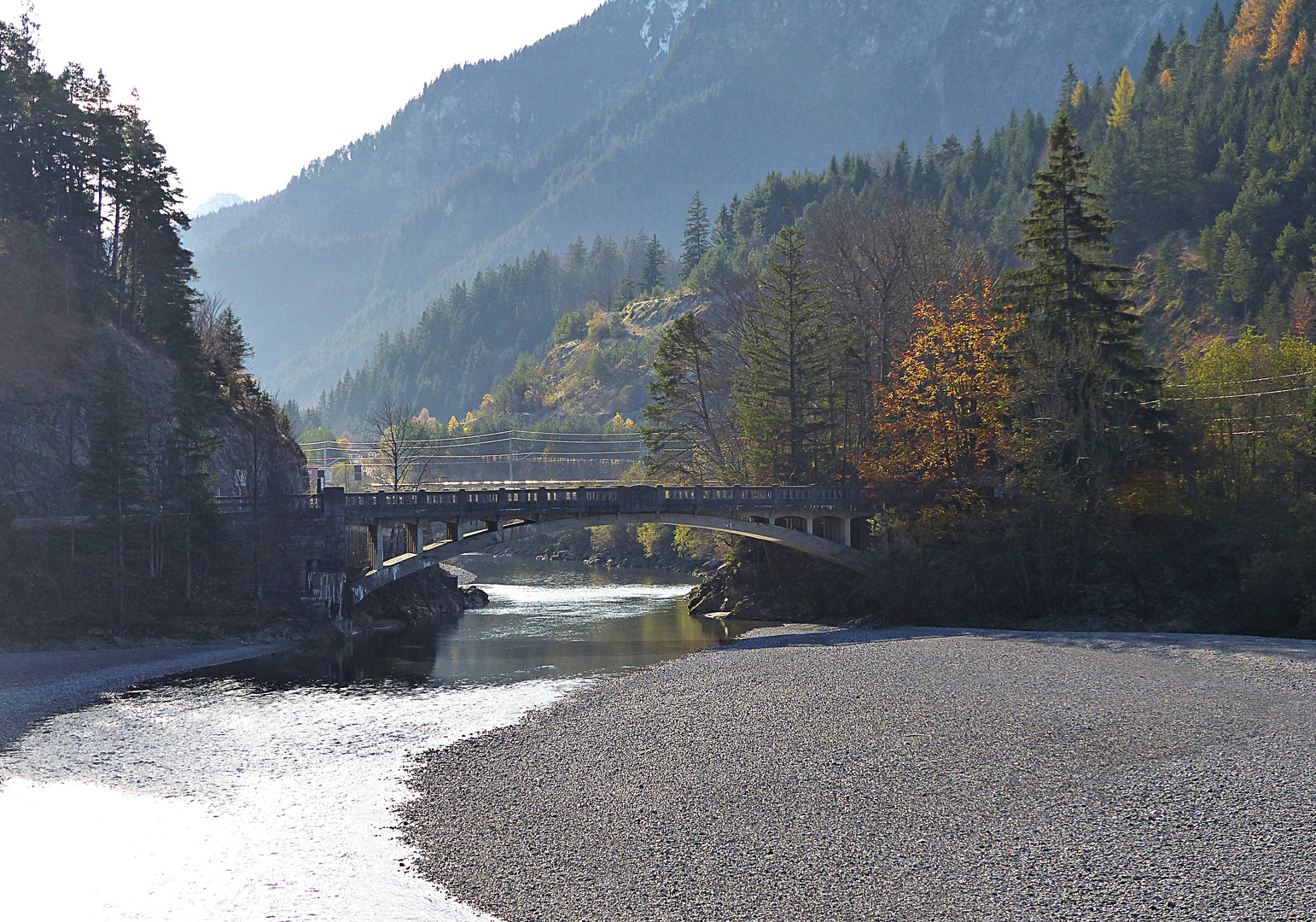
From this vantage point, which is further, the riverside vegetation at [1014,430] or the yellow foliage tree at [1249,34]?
the yellow foliage tree at [1249,34]

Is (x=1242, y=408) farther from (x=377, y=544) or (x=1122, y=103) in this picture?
(x=1122, y=103)

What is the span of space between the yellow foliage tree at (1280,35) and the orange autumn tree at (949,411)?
9763cm

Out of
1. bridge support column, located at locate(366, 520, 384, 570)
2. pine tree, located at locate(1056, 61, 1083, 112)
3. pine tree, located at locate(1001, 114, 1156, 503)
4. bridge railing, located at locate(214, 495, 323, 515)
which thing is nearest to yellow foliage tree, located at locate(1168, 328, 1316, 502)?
pine tree, located at locate(1001, 114, 1156, 503)

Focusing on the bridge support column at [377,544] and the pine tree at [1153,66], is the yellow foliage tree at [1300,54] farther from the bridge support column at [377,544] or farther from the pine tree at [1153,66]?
the bridge support column at [377,544]

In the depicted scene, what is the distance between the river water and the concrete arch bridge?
5.12 meters

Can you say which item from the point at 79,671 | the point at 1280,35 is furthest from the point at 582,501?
the point at 1280,35

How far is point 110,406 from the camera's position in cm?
5106

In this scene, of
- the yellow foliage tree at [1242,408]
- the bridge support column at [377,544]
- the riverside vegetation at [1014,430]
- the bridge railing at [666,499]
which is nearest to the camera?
the riverside vegetation at [1014,430]

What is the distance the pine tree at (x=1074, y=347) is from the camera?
5166 cm

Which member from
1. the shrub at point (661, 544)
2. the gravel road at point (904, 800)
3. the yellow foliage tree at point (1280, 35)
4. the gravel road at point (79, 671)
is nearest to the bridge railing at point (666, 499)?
the gravel road at point (79, 671)

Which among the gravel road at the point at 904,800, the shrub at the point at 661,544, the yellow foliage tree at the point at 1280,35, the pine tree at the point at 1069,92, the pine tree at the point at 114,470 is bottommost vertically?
the gravel road at the point at 904,800

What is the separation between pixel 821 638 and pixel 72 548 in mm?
34874

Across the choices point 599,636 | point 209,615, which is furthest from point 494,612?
point 209,615

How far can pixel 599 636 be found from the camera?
5625 centimetres
